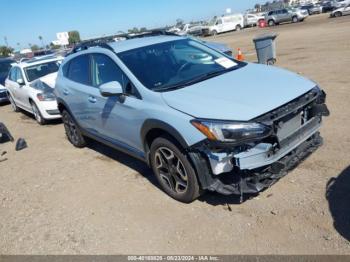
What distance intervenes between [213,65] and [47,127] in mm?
6001

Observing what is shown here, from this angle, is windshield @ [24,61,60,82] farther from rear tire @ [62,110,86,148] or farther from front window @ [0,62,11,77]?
front window @ [0,62,11,77]

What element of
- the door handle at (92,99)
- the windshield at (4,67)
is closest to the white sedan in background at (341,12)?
the windshield at (4,67)

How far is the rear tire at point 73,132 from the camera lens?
22.5 ft

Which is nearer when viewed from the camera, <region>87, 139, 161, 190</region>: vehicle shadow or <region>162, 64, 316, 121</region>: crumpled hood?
<region>162, 64, 316, 121</region>: crumpled hood

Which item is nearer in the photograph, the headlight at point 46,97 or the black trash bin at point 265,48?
the headlight at point 46,97

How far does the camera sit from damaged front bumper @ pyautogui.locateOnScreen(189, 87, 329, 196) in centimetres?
365

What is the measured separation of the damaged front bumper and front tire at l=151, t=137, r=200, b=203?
0.18m

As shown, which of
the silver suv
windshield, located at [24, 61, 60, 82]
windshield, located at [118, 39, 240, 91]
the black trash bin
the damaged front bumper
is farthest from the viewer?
the silver suv

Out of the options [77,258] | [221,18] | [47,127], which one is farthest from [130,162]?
[221,18]

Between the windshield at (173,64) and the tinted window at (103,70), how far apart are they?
0.19 meters

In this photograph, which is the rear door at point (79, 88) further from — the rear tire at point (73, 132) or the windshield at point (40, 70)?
the windshield at point (40, 70)

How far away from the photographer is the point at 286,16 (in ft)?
150

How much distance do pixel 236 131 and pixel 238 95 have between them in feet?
1.76

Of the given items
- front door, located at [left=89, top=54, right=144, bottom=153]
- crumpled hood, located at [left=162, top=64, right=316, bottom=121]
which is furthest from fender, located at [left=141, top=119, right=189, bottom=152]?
crumpled hood, located at [left=162, top=64, right=316, bottom=121]
